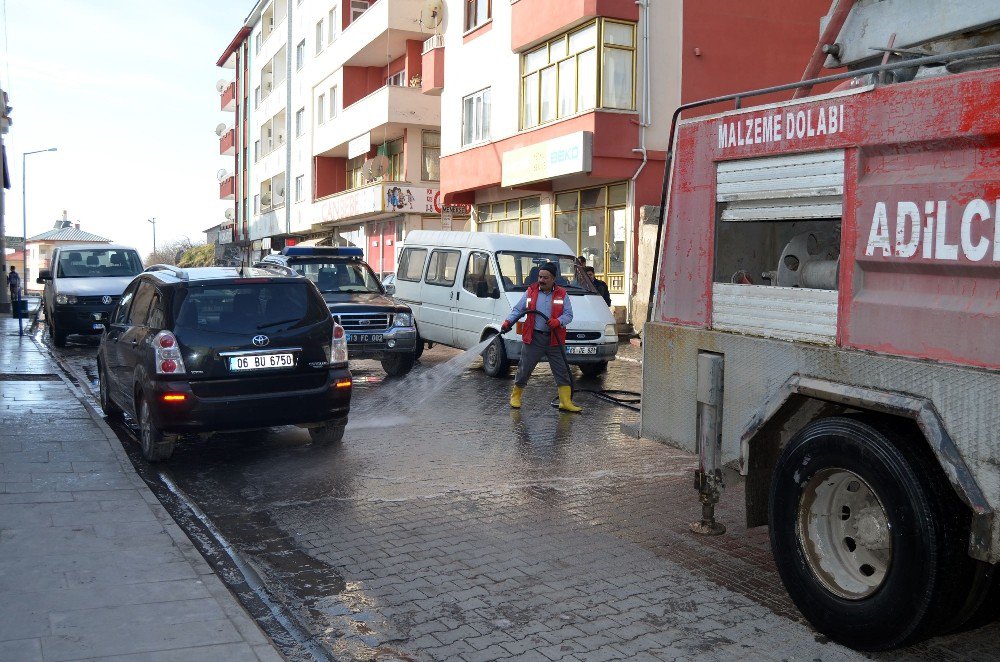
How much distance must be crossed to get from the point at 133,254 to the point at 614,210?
10.8m

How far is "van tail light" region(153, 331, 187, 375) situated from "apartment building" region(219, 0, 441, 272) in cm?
2379

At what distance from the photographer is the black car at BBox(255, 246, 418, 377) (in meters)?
13.7

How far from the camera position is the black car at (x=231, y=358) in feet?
25.9

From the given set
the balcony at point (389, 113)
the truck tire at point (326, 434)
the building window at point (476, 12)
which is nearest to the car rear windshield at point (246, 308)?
the truck tire at point (326, 434)

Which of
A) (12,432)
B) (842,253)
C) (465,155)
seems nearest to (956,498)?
(842,253)

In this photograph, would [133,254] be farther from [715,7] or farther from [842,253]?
[842,253]

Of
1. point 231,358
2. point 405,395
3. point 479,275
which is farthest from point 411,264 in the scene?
point 231,358

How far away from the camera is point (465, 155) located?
2853 centimetres

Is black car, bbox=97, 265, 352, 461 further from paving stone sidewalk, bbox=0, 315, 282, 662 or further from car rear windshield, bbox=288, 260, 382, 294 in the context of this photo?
car rear windshield, bbox=288, 260, 382, 294

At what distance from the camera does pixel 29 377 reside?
1359cm

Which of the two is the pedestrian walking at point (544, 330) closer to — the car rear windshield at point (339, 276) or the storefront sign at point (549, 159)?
the car rear windshield at point (339, 276)

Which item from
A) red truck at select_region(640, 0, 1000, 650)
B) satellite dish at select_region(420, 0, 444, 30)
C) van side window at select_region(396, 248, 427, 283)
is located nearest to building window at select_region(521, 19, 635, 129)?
satellite dish at select_region(420, 0, 444, 30)

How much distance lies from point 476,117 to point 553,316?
17707 millimetres

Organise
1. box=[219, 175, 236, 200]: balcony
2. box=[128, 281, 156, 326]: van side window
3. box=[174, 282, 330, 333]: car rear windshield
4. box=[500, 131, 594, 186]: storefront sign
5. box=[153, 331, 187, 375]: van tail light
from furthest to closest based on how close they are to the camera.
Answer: box=[219, 175, 236, 200]: balcony → box=[500, 131, 594, 186]: storefront sign → box=[128, 281, 156, 326]: van side window → box=[174, 282, 330, 333]: car rear windshield → box=[153, 331, 187, 375]: van tail light
